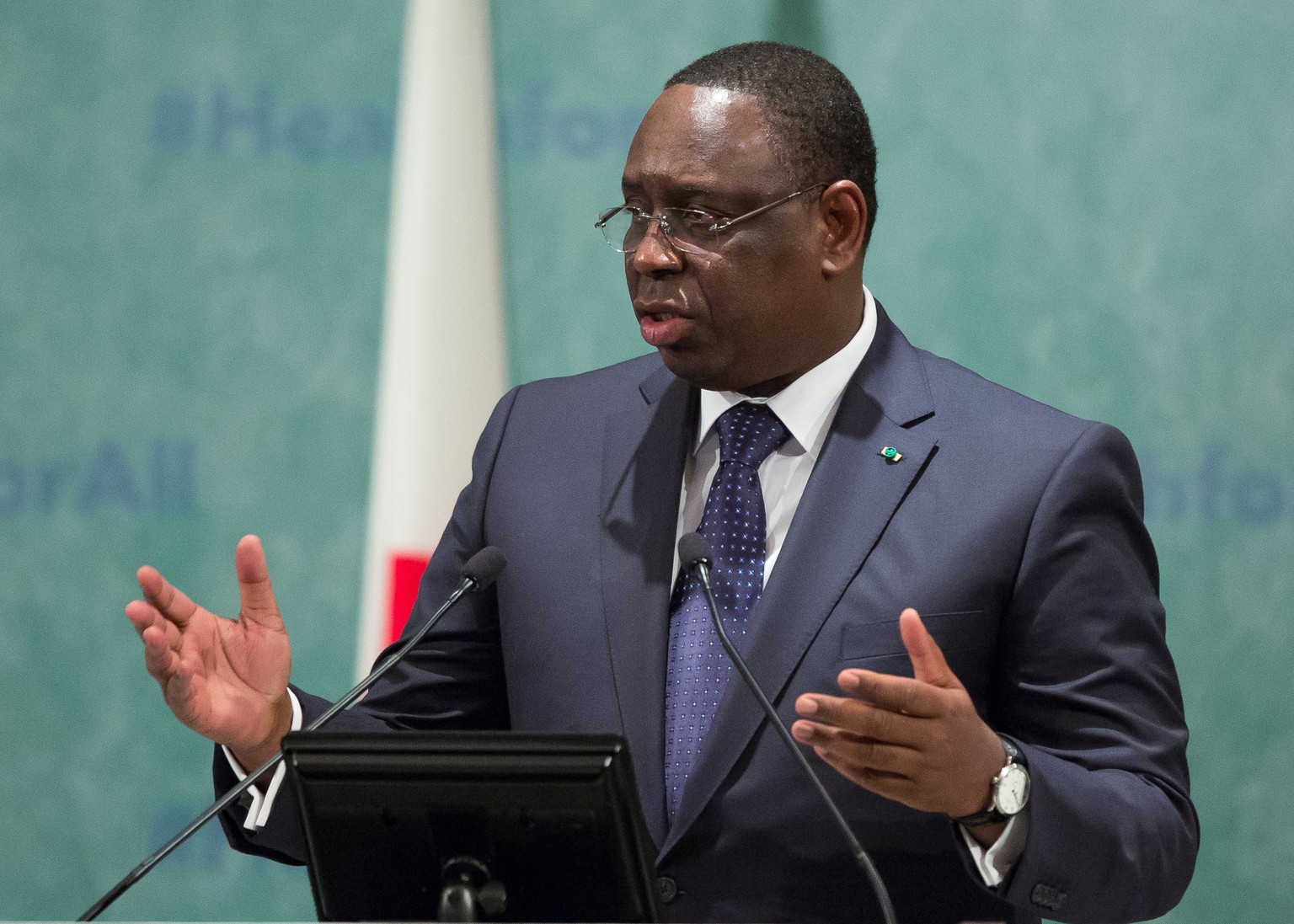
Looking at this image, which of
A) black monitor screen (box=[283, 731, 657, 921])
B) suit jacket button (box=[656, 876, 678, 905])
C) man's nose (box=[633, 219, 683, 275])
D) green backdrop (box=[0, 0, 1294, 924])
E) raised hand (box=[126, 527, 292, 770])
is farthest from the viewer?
green backdrop (box=[0, 0, 1294, 924])

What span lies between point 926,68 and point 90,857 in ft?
7.61

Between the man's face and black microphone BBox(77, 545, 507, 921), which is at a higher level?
the man's face

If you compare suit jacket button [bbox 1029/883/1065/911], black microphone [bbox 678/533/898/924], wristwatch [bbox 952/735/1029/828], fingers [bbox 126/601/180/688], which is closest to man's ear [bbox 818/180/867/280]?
black microphone [bbox 678/533/898/924]

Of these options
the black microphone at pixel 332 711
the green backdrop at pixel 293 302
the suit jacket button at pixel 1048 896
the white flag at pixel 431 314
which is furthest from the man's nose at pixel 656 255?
the green backdrop at pixel 293 302

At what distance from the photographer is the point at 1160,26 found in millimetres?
2963

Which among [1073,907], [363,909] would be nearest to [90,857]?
[363,909]

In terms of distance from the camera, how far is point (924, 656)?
4.54 feet

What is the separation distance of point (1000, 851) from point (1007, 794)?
8 centimetres

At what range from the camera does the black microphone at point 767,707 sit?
137cm

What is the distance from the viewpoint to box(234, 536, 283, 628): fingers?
5.37ft

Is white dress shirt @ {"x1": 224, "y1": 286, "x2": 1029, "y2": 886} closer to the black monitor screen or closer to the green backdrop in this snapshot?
the black monitor screen

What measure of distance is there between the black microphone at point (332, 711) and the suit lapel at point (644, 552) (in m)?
0.18

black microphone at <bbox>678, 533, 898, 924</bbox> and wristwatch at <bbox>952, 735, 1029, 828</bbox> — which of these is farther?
wristwatch at <bbox>952, 735, 1029, 828</bbox>

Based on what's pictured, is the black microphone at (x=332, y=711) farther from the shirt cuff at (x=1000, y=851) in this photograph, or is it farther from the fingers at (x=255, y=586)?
the shirt cuff at (x=1000, y=851)
